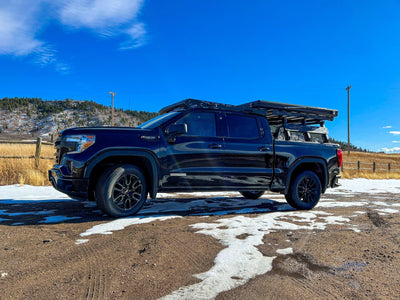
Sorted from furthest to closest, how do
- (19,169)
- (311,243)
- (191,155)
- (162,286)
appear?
1. (19,169)
2. (191,155)
3. (311,243)
4. (162,286)

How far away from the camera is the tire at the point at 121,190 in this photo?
13.5ft

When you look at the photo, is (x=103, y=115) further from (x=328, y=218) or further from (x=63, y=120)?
(x=328, y=218)

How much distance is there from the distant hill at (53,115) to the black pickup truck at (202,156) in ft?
260

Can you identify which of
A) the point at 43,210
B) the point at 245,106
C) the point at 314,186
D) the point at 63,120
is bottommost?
the point at 43,210

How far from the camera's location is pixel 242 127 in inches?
211

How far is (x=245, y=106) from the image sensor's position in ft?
19.1

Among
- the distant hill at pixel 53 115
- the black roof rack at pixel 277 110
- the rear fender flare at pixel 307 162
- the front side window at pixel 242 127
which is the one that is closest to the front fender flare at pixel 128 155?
the black roof rack at pixel 277 110

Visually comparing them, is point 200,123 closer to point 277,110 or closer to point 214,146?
point 214,146

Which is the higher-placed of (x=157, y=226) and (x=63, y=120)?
(x=63, y=120)

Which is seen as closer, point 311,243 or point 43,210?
point 311,243

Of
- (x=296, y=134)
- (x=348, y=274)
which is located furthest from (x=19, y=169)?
(x=348, y=274)

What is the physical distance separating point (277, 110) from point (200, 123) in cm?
193

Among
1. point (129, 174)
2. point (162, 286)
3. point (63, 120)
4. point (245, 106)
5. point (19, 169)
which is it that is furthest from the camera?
point (63, 120)

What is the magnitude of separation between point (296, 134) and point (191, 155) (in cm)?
268
